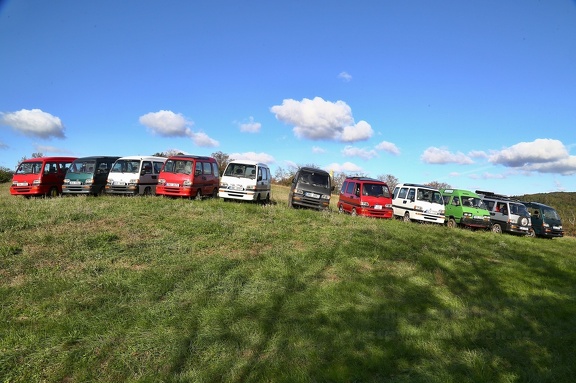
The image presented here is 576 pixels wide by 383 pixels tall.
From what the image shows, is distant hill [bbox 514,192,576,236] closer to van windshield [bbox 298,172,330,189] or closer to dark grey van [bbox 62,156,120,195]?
van windshield [bbox 298,172,330,189]

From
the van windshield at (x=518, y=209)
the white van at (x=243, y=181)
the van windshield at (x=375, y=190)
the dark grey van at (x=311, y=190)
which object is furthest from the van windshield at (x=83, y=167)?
the van windshield at (x=518, y=209)

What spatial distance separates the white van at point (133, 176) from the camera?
55.4ft

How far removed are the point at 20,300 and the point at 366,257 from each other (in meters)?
6.78

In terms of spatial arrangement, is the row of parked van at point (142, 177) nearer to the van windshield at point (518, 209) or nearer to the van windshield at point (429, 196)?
the van windshield at point (429, 196)

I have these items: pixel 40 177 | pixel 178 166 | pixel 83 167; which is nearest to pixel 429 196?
pixel 178 166

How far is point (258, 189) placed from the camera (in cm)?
1688

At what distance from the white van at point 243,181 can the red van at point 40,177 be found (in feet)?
29.4

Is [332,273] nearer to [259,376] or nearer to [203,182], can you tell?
[259,376]

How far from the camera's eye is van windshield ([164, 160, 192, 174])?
1641 cm

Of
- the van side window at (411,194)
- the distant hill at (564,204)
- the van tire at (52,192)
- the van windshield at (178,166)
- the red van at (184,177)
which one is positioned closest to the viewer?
the red van at (184,177)

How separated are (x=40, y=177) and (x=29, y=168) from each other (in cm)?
107

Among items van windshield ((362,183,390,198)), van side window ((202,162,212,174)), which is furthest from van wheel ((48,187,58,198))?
van windshield ((362,183,390,198))

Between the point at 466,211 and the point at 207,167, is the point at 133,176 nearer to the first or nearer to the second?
the point at 207,167

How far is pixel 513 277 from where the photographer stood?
340 inches
